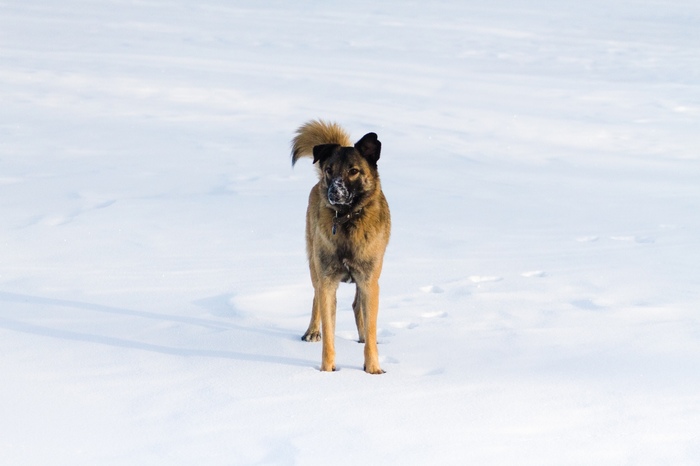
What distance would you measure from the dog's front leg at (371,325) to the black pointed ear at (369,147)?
2.54ft

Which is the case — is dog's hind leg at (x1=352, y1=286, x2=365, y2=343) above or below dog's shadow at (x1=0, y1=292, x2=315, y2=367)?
above

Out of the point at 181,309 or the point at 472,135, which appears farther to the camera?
the point at 472,135

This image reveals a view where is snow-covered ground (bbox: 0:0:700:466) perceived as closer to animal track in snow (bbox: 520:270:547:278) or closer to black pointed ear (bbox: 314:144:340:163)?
animal track in snow (bbox: 520:270:547:278)

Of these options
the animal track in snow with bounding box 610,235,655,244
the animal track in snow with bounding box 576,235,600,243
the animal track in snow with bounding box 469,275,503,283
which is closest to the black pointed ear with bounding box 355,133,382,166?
the animal track in snow with bounding box 469,275,503,283

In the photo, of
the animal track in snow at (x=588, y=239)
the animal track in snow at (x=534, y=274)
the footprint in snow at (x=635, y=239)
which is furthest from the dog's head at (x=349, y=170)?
the footprint in snow at (x=635, y=239)

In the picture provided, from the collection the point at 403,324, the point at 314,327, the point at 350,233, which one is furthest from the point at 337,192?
the point at 403,324

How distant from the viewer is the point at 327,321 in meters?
5.86

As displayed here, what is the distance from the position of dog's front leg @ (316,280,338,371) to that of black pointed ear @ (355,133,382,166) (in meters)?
0.81

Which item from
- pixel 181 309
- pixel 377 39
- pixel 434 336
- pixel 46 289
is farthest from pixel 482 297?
pixel 377 39

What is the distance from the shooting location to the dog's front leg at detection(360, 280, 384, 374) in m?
5.78

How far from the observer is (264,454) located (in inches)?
169

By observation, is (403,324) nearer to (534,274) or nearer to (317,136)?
(317,136)

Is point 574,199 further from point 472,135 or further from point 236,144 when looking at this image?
point 236,144

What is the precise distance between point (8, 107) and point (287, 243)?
10.0 metres
